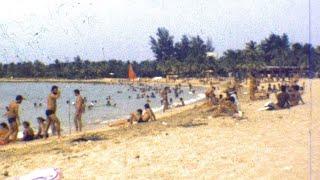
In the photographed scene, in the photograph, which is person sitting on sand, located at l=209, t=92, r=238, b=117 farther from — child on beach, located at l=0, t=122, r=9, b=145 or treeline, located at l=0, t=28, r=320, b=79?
treeline, located at l=0, t=28, r=320, b=79

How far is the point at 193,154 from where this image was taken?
941 centimetres

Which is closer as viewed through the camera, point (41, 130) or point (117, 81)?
point (41, 130)

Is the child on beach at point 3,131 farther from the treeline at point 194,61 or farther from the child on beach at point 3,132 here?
the treeline at point 194,61

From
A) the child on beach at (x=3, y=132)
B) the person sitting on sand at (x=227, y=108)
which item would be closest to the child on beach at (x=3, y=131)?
the child on beach at (x=3, y=132)

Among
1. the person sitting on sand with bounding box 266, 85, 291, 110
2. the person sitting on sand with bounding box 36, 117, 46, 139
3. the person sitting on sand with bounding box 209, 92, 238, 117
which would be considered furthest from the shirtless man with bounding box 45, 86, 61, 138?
the person sitting on sand with bounding box 266, 85, 291, 110

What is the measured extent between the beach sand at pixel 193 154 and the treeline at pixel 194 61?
2210 inches

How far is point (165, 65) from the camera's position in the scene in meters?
95.2

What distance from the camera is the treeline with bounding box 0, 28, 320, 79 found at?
262 feet

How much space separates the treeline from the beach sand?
5613cm

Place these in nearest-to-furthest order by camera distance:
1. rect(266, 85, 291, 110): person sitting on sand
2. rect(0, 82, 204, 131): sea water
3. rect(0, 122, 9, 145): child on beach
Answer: rect(0, 122, 9, 145): child on beach
rect(266, 85, 291, 110): person sitting on sand
rect(0, 82, 204, 131): sea water

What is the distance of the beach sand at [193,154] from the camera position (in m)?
7.86

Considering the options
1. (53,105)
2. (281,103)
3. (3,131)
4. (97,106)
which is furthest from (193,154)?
(97,106)

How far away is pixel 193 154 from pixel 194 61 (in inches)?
3247

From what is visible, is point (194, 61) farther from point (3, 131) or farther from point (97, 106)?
point (3, 131)
